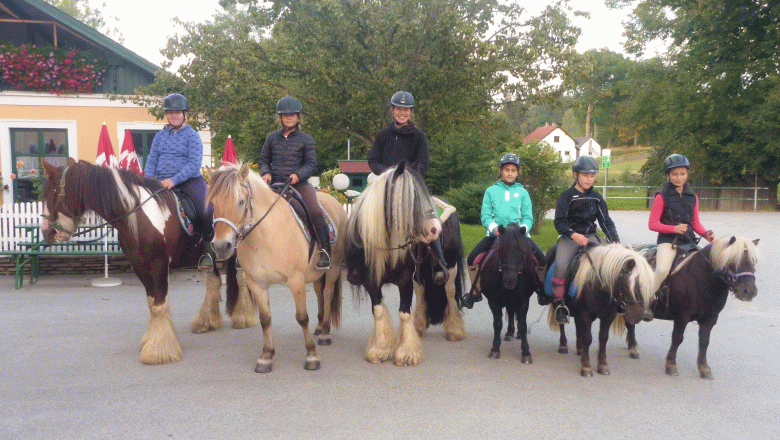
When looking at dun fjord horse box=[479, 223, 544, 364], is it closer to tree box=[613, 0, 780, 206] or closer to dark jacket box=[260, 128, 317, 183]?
dark jacket box=[260, 128, 317, 183]

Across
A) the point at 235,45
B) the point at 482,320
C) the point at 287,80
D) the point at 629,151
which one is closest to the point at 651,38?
the point at 287,80

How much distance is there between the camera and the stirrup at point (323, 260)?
584 cm

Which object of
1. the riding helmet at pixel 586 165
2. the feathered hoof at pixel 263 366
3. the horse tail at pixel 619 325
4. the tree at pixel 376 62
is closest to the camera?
the feathered hoof at pixel 263 366

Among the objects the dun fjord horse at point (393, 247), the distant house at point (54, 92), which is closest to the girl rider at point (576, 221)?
the dun fjord horse at point (393, 247)

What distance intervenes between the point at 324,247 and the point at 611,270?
2710 mm

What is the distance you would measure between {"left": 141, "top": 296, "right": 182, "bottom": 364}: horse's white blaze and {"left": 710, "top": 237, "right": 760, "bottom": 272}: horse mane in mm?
5091

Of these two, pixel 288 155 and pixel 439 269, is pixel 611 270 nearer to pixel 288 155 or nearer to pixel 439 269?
pixel 439 269

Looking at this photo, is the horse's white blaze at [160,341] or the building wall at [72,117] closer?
the horse's white blaze at [160,341]

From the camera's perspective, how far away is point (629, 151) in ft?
264

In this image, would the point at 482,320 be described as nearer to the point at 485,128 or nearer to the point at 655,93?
the point at 485,128

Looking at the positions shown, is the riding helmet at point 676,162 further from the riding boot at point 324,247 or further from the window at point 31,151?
the window at point 31,151

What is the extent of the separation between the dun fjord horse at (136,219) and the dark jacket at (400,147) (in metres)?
2.25

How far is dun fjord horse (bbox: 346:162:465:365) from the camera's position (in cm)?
533

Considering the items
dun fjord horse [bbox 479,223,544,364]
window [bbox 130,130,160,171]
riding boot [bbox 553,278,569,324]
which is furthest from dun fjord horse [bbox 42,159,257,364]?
window [bbox 130,130,160,171]
